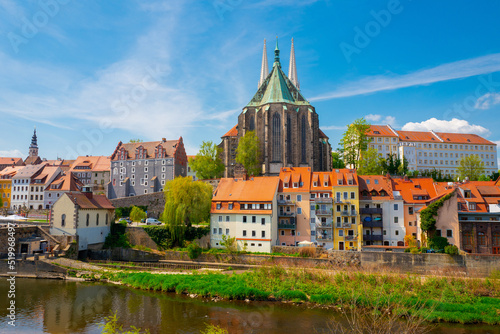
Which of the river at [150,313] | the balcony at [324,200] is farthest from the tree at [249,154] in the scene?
the river at [150,313]

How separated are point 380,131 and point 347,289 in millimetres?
78575

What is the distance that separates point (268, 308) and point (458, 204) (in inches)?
1037

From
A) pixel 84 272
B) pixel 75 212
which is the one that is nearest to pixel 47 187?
pixel 75 212

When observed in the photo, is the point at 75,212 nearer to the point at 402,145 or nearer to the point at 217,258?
the point at 217,258

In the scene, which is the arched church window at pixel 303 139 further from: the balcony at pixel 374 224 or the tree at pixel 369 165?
the balcony at pixel 374 224

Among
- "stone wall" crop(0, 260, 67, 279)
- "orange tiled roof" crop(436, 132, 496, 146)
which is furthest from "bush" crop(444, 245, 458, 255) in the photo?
"orange tiled roof" crop(436, 132, 496, 146)

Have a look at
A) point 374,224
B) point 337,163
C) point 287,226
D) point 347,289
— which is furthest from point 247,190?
point 337,163

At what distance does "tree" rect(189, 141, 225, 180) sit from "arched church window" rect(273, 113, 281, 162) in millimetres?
11481

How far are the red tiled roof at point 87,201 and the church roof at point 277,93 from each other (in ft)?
132

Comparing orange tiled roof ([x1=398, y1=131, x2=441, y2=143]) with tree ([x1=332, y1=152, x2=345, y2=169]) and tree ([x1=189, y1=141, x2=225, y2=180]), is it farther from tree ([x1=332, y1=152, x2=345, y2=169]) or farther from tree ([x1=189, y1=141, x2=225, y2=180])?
tree ([x1=189, y1=141, x2=225, y2=180])

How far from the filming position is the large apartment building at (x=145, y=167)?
79562 millimetres

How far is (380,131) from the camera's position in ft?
336

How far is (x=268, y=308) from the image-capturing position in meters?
29.8

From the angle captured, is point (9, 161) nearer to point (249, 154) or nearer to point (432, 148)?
point (249, 154)
